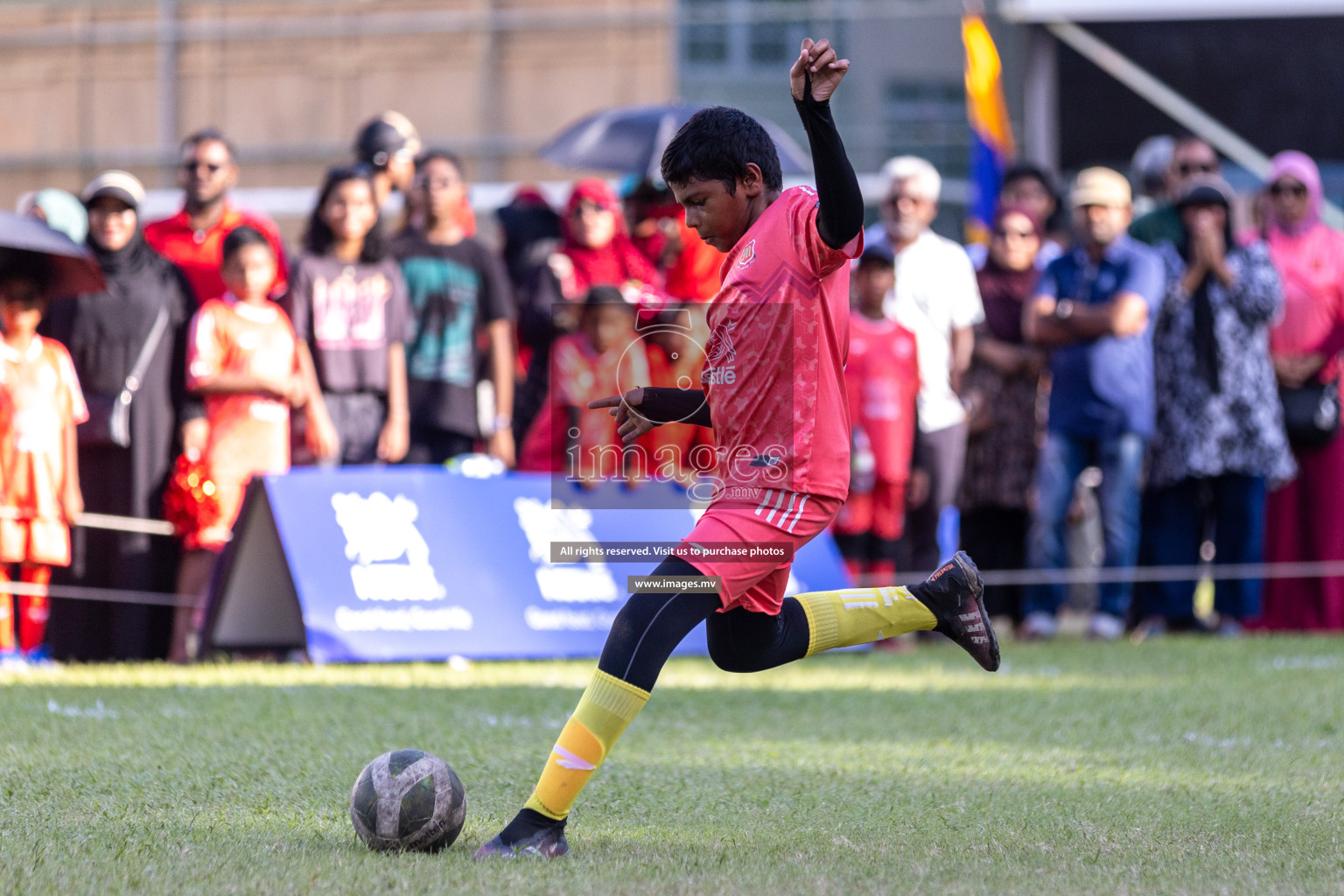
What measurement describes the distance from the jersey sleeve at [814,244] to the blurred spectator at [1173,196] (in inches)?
266

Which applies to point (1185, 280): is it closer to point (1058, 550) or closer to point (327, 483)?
point (1058, 550)

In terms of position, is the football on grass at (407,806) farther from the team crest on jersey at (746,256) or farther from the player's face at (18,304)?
the player's face at (18,304)

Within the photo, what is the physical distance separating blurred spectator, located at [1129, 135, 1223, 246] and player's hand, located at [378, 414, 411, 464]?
464 centimetres

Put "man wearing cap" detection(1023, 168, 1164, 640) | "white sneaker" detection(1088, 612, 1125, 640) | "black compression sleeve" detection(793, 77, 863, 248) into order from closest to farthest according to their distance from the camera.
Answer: "black compression sleeve" detection(793, 77, 863, 248)
"man wearing cap" detection(1023, 168, 1164, 640)
"white sneaker" detection(1088, 612, 1125, 640)

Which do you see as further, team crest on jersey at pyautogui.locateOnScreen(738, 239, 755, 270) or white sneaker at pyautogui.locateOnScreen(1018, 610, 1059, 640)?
white sneaker at pyautogui.locateOnScreen(1018, 610, 1059, 640)

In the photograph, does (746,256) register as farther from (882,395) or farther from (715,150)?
(882,395)

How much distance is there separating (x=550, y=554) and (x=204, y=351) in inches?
80.2

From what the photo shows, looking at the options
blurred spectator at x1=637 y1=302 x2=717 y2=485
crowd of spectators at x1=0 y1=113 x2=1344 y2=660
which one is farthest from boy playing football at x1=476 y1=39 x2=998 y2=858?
A: crowd of spectators at x1=0 y1=113 x2=1344 y2=660

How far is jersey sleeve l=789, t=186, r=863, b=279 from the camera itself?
4.03 m

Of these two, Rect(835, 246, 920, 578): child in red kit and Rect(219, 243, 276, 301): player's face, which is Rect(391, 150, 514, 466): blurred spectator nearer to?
Rect(219, 243, 276, 301): player's face

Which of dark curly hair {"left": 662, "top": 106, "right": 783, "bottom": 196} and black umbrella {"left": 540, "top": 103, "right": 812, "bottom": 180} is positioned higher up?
black umbrella {"left": 540, "top": 103, "right": 812, "bottom": 180}

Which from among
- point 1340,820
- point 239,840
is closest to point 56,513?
point 239,840

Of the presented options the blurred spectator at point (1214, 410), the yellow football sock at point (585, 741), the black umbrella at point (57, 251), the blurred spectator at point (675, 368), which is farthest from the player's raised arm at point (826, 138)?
the blurred spectator at point (1214, 410)

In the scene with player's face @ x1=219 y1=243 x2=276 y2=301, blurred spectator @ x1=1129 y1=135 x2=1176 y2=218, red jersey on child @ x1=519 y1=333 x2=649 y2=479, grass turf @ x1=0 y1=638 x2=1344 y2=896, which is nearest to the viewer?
grass turf @ x1=0 y1=638 x2=1344 y2=896
